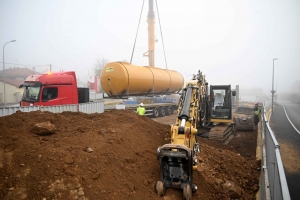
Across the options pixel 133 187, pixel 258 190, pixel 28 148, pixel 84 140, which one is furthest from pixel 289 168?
pixel 28 148

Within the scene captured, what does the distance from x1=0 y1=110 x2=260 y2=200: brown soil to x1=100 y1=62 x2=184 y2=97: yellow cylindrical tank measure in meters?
5.78

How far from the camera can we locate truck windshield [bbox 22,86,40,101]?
36.9 ft

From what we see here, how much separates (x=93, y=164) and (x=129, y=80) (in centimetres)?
905

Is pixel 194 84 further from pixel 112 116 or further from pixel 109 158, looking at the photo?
pixel 109 158

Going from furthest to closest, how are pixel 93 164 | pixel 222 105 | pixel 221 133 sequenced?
pixel 222 105
pixel 221 133
pixel 93 164

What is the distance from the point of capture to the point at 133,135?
7012 millimetres

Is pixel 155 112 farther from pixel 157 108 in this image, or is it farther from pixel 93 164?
pixel 93 164

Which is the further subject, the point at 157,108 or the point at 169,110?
the point at 169,110

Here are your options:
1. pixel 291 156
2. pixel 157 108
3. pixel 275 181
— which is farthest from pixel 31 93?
pixel 291 156


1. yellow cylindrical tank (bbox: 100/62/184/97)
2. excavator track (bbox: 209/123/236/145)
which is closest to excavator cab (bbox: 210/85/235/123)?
excavator track (bbox: 209/123/236/145)

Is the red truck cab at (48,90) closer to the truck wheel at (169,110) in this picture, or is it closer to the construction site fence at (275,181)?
the construction site fence at (275,181)

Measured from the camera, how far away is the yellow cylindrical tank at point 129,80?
44.2ft

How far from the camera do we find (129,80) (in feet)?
44.4

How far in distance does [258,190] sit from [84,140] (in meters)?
5.17
